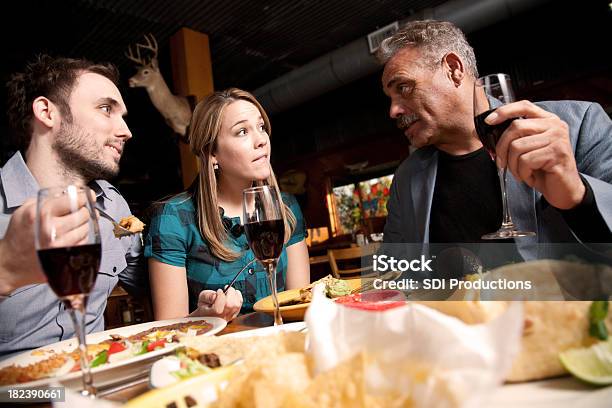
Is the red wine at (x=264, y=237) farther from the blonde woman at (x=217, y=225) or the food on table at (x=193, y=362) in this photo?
the blonde woman at (x=217, y=225)

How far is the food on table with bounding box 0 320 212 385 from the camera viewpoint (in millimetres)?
701

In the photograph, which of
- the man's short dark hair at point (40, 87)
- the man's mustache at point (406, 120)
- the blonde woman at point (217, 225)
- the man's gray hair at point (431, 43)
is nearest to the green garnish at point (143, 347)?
the blonde woman at point (217, 225)

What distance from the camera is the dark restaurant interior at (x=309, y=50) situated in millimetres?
5359

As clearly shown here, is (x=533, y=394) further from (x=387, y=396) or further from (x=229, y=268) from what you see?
(x=229, y=268)

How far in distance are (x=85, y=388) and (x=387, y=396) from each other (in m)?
0.41

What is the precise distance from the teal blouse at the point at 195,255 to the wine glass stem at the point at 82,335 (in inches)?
Answer: 44.3

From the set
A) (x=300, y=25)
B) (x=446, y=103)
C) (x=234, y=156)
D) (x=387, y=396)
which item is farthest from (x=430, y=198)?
(x=300, y=25)

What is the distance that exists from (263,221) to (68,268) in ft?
1.63

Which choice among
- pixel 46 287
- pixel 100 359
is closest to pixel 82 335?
pixel 100 359

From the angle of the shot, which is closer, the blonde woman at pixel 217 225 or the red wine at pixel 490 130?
the red wine at pixel 490 130

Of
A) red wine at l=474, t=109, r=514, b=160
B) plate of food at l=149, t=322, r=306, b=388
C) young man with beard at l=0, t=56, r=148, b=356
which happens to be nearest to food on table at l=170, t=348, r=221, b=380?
plate of food at l=149, t=322, r=306, b=388

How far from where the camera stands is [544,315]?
0.46 metres

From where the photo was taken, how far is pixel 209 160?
2104 mm

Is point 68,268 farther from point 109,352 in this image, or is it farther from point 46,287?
point 46,287
